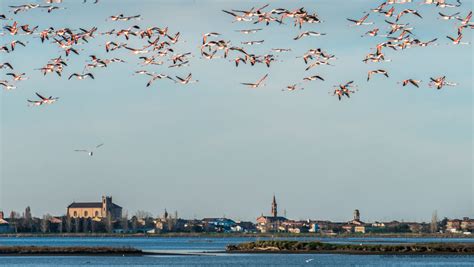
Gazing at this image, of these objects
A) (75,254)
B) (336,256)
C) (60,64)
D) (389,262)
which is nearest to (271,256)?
(336,256)

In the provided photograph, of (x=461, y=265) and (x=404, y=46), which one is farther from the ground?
(x=404, y=46)

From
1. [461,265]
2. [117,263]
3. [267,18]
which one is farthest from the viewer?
[117,263]

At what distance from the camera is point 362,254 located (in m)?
161

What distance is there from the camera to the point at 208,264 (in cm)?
12725

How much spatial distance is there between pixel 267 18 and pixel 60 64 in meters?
13.8

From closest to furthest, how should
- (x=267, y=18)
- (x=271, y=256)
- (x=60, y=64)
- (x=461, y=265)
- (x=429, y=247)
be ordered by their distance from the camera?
(x=267, y=18), (x=60, y=64), (x=461, y=265), (x=271, y=256), (x=429, y=247)

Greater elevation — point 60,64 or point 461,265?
point 60,64

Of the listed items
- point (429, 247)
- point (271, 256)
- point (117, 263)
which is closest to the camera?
point (117, 263)

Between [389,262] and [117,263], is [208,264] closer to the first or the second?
[117,263]

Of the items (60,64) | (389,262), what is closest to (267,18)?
(60,64)

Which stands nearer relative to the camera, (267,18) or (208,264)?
(267,18)

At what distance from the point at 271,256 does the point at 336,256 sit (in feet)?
32.0

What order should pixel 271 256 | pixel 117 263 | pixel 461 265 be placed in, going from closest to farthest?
pixel 461 265 < pixel 117 263 < pixel 271 256

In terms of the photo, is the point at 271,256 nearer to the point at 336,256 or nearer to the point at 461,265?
the point at 336,256
